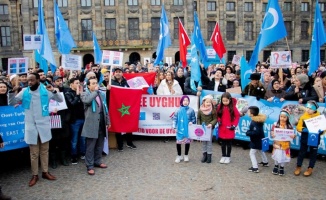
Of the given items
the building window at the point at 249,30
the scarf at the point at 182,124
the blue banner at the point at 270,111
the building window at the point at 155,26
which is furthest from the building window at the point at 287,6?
the scarf at the point at 182,124

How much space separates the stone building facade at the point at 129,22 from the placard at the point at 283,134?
3316cm

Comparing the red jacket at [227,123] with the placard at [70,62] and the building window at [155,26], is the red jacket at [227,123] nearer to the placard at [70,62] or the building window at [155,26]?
the placard at [70,62]

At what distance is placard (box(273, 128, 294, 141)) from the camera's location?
6.16 meters

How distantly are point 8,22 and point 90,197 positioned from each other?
43258mm

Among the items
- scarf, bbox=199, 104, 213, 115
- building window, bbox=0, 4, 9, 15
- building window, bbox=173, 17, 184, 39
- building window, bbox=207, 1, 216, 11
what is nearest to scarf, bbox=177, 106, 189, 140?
scarf, bbox=199, 104, 213, 115

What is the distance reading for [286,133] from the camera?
617cm

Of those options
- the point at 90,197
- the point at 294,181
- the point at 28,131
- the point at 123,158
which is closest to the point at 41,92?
the point at 28,131

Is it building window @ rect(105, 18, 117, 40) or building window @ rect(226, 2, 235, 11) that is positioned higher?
building window @ rect(226, 2, 235, 11)

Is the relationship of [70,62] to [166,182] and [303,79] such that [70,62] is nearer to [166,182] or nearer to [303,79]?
[166,182]

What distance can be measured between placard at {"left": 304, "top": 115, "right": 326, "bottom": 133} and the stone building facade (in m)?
32.9

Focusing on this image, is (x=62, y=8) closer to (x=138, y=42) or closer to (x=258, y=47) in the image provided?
(x=138, y=42)

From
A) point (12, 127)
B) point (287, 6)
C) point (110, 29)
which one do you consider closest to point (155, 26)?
point (110, 29)

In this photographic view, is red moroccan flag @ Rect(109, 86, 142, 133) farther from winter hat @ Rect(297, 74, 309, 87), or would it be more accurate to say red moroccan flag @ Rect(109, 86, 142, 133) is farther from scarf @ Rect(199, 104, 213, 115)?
winter hat @ Rect(297, 74, 309, 87)

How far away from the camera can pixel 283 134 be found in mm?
6199
